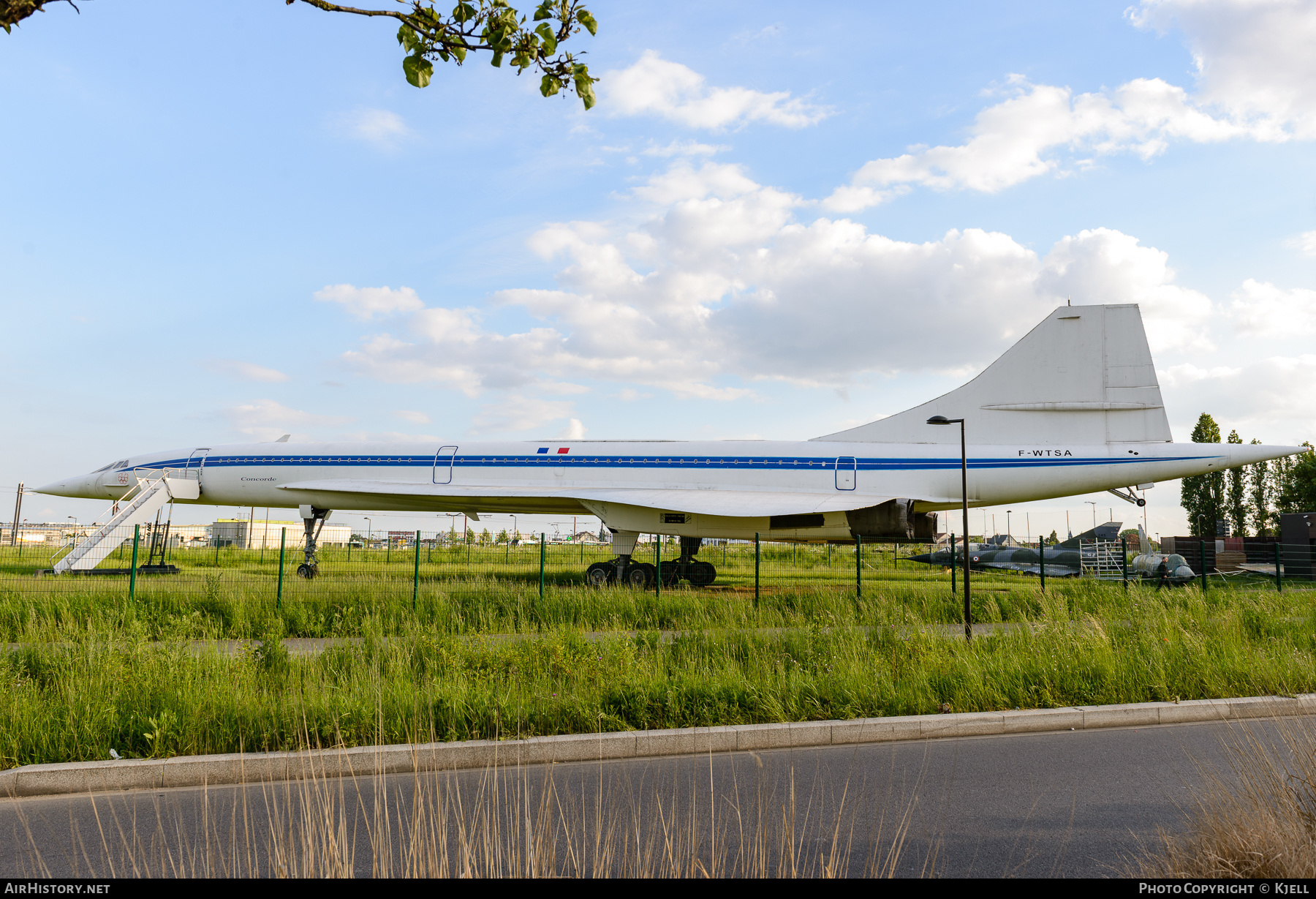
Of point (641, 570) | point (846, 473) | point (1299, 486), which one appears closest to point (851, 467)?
point (846, 473)

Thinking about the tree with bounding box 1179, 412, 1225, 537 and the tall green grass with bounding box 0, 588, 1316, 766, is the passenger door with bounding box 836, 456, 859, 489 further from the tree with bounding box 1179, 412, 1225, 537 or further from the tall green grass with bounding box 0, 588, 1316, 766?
the tree with bounding box 1179, 412, 1225, 537

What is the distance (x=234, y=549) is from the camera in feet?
133

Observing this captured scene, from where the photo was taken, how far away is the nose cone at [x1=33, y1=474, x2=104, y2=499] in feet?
78.2

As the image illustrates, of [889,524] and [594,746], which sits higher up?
Answer: [889,524]

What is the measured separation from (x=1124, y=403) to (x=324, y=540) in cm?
5694

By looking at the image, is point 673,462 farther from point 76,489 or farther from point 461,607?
point 76,489

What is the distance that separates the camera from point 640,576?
18.2m

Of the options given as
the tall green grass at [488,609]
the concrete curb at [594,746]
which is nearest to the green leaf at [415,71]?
the concrete curb at [594,746]

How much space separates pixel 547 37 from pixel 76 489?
89.0ft

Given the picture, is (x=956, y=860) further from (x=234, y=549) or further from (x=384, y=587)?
(x=234, y=549)

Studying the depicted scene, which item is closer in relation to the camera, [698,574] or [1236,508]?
[698,574]
